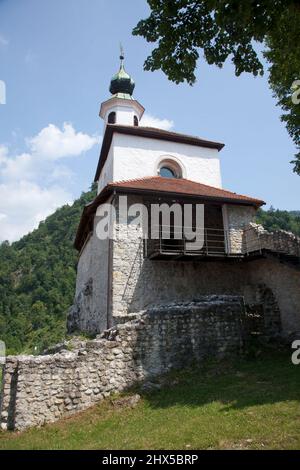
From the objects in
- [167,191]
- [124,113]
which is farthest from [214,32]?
[124,113]

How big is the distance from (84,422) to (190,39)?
846cm

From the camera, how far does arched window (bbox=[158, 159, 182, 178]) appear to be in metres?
19.8

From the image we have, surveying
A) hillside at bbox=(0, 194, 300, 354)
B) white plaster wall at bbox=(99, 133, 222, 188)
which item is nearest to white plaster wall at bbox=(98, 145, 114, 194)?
white plaster wall at bbox=(99, 133, 222, 188)

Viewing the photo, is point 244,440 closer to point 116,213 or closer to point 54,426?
point 54,426

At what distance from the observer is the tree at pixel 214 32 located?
6.18m

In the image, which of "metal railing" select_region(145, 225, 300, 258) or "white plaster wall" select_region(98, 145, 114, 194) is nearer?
"metal railing" select_region(145, 225, 300, 258)

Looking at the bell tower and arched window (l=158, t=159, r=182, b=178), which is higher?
the bell tower

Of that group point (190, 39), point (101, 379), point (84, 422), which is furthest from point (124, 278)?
point (190, 39)

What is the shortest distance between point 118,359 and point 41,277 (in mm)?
66490

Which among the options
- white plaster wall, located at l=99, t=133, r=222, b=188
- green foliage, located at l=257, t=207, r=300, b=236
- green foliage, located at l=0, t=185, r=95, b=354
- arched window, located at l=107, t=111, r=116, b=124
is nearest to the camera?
white plaster wall, located at l=99, t=133, r=222, b=188

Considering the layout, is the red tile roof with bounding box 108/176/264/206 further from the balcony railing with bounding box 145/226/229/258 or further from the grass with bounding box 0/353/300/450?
the grass with bounding box 0/353/300/450

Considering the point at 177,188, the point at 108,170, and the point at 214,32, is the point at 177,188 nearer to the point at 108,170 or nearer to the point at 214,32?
the point at 108,170

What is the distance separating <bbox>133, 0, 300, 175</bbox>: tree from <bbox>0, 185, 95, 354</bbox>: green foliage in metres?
53.2

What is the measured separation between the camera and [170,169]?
20094mm
